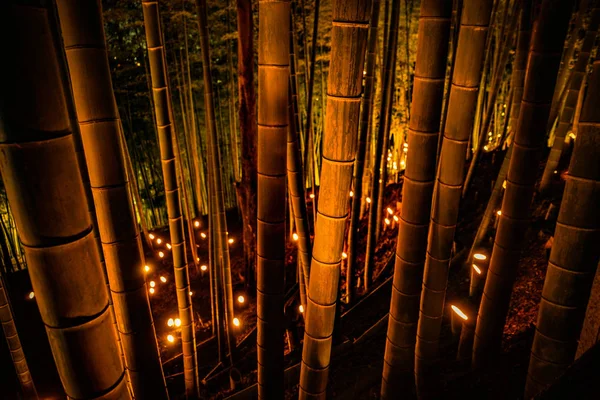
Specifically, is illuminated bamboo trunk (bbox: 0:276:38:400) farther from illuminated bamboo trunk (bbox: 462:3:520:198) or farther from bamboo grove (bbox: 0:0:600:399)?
illuminated bamboo trunk (bbox: 462:3:520:198)

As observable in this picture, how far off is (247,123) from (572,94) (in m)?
3.80

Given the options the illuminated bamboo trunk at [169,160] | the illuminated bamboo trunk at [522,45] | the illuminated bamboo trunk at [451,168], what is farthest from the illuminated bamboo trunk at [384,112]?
the illuminated bamboo trunk at [169,160]

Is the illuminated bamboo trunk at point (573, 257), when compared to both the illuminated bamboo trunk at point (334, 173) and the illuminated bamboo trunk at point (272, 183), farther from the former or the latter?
the illuminated bamboo trunk at point (272, 183)

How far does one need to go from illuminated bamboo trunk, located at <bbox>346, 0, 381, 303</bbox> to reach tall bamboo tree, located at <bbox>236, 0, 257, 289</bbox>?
1.37 metres

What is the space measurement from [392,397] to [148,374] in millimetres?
1484

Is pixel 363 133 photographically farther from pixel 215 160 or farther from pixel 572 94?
pixel 572 94

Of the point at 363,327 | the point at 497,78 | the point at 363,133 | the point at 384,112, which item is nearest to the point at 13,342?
the point at 363,327

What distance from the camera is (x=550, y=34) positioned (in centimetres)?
168

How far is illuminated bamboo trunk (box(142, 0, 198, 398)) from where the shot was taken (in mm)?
2050

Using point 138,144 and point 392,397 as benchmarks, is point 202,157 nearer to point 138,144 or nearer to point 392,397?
point 138,144

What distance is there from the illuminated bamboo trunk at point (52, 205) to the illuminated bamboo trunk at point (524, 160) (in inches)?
77.3

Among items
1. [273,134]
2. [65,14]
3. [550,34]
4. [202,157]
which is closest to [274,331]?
[273,134]

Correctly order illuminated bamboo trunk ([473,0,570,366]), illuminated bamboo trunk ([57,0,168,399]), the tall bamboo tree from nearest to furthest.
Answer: illuminated bamboo trunk ([57,0,168,399]), illuminated bamboo trunk ([473,0,570,366]), the tall bamboo tree

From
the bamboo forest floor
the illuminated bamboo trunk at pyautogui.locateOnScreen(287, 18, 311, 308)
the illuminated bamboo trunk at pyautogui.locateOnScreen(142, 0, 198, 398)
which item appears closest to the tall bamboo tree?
the bamboo forest floor
